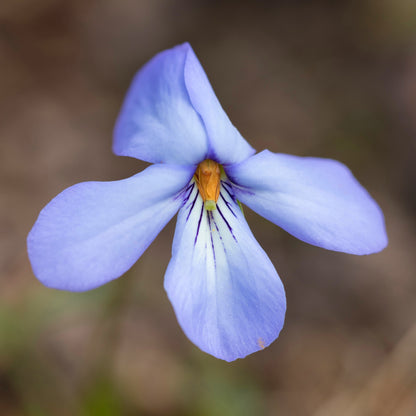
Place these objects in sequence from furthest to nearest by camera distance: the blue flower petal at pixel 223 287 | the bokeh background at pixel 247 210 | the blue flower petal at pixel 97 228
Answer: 1. the bokeh background at pixel 247 210
2. the blue flower petal at pixel 223 287
3. the blue flower petal at pixel 97 228

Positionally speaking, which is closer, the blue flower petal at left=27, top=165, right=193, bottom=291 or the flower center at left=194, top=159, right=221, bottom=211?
the blue flower petal at left=27, top=165, right=193, bottom=291

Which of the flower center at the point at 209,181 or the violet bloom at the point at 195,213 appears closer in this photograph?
the violet bloom at the point at 195,213

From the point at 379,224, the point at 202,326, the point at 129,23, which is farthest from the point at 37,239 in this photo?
the point at 129,23

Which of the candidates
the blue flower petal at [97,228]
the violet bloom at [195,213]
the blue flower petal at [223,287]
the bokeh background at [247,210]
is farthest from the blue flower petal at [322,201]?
the bokeh background at [247,210]

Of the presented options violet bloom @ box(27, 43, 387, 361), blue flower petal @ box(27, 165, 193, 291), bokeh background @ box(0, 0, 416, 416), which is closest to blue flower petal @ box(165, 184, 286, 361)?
violet bloom @ box(27, 43, 387, 361)

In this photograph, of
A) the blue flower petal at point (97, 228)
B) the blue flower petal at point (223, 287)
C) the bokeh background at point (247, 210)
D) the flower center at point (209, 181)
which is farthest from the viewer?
the bokeh background at point (247, 210)

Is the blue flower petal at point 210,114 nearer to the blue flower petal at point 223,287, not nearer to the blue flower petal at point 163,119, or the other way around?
the blue flower petal at point 163,119

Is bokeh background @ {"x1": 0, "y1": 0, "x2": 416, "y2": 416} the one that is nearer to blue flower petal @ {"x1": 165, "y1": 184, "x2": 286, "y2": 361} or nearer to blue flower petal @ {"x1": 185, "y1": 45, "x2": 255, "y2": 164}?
blue flower petal @ {"x1": 165, "y1": 184, "x2": 286, "y2": 361}

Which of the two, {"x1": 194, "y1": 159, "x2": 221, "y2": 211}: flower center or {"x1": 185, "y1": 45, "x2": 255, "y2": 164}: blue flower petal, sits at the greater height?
{"x1": 185, "y1": 45, "x2": 255, "y2": 164}: blue flower petal
